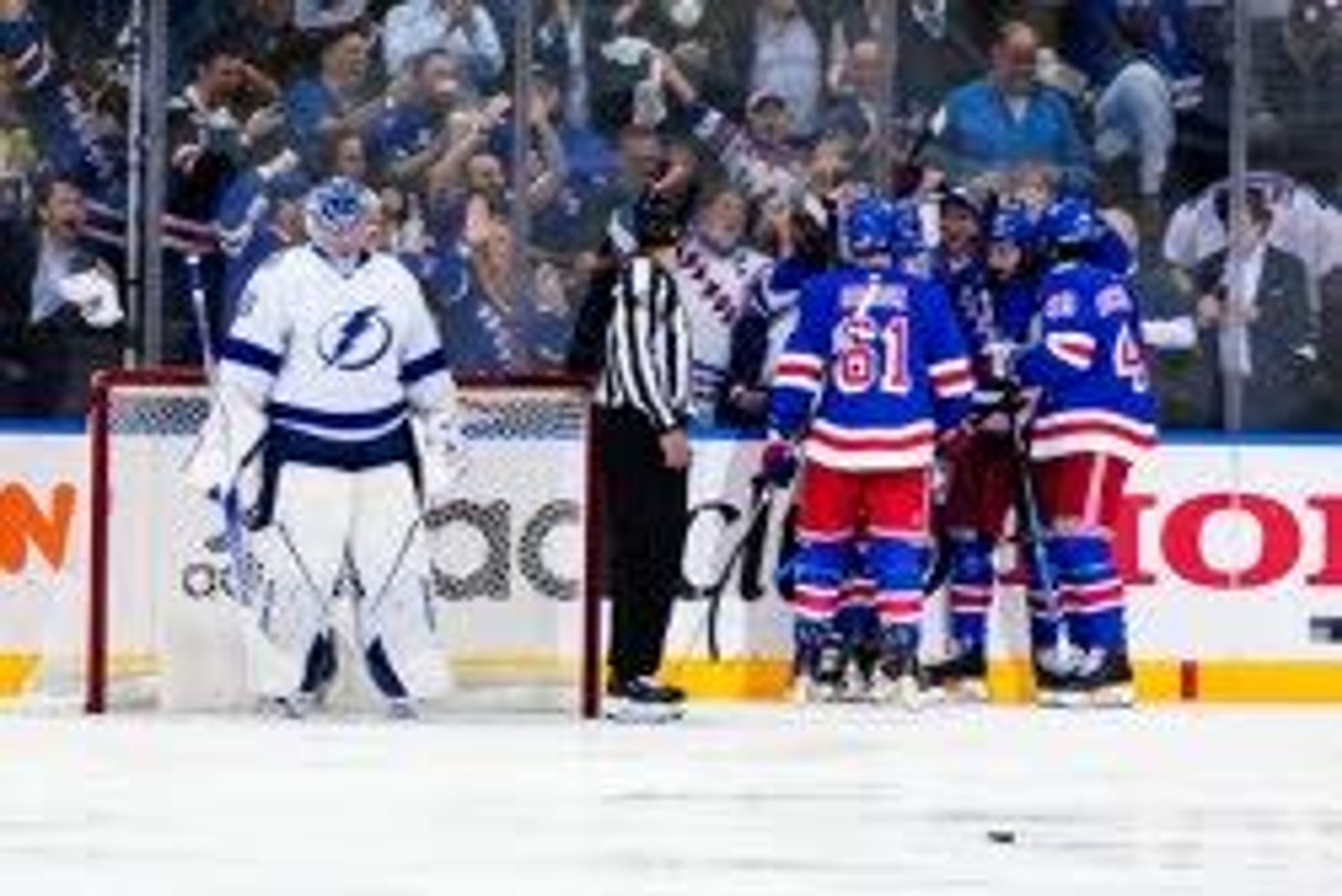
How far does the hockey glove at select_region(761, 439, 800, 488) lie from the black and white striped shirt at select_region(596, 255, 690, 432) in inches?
21.1

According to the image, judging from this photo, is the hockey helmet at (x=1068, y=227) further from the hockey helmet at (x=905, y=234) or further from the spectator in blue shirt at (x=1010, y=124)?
the spectator in blue shirt at (x=1010, y=124)

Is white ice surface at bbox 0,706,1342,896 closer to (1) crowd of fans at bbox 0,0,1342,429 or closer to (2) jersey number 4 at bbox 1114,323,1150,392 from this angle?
(2) jersey number 4 at bbox 1114,323,1150,392

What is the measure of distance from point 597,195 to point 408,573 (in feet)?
6.82

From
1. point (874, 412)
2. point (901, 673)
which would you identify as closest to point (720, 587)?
point (901, 673)

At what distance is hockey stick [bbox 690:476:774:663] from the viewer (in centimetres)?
1273

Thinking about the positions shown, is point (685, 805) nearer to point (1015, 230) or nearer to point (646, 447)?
point (646, 447)

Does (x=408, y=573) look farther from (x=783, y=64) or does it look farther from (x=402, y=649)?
(x=783, y=64)

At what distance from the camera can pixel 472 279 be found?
13.2 metres

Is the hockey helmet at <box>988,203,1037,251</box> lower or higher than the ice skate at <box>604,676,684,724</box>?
higher

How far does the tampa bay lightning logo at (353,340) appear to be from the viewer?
37.5 ft

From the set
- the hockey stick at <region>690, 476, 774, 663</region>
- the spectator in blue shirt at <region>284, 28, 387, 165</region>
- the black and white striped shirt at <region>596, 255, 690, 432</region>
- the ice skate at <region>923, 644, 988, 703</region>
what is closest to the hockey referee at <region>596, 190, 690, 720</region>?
the black and white striped shirt at <region>596, 255, 690, 432</region>

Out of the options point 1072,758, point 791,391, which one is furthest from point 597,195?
point 1072,758

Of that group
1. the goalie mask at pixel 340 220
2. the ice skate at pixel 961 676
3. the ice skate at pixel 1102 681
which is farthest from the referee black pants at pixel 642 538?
the ice skate at pixel 1102 681

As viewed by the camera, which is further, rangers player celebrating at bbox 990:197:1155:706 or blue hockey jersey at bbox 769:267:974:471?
rangers player celebrating at bbox 990:197:1155:706
